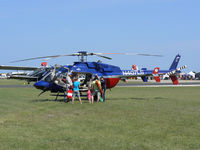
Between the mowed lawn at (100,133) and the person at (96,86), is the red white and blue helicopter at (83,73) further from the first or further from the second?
the mowed lawn at (100,133)

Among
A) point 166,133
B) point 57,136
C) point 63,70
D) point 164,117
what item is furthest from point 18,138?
point 63,70

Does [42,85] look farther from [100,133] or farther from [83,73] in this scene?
[100,133]

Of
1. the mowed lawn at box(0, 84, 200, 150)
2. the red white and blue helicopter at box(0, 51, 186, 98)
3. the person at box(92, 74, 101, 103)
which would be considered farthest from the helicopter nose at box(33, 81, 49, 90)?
the mowed lawn at box(0, 84, 200, 150)

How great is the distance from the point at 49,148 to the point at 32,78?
121ft

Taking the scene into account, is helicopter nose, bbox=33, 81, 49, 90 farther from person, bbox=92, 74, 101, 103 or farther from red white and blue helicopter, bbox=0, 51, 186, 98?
person, bbox=92, 74, 101, 103

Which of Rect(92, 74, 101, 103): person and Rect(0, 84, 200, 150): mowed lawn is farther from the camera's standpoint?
Rect(92, 74, 101, 103): person

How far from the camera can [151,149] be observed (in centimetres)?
776

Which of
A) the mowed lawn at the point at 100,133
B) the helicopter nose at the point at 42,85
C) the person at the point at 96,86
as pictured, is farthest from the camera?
the person at the point at 96,86

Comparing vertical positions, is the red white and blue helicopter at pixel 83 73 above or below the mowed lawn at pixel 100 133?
above

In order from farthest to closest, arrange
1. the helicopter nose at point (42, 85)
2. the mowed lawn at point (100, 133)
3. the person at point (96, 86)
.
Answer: the person at point (96, 86)
the helicopter nose at point (42, 85)
the mowed lawn at point (100, 133)

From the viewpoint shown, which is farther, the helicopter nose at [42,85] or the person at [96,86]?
the person at [96,86]

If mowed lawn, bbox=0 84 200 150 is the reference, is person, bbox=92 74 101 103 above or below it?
above

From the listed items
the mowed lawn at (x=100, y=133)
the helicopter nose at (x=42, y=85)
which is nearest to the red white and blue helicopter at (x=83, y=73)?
the helicopter nose at (x=42, y=85)

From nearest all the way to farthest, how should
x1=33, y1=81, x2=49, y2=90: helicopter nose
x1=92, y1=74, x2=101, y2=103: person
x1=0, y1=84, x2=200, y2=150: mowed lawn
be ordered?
x1=0, y1=84, x2=200, y2=150: mowed lawn → x1=33, y1=81, x2=49, y2=90: helicopter nose → x1=92, y1=74, x2=101, y2=103: person
